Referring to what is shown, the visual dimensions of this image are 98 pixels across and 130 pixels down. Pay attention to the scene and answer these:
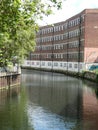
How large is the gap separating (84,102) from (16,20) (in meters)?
36.6

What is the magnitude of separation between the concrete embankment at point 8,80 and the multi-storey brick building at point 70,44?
39.7 m

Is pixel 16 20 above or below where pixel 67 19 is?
below

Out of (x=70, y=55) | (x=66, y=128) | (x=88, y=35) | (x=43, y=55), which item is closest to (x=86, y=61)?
(x=88, y=35)

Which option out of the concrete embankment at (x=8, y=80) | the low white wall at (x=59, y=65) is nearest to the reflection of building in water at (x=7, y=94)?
the concrete embankment at (x=8, y=80)

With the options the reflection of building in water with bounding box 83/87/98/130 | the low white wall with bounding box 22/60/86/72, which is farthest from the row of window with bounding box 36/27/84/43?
the reflection of building in water with bounding box 83/87/98/130

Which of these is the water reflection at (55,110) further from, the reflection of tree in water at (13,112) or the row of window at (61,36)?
the row of window at (61,36)

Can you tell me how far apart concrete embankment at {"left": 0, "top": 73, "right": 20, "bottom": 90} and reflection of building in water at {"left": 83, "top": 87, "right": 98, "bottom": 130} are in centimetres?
1460

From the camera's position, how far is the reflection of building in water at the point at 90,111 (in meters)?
37.6

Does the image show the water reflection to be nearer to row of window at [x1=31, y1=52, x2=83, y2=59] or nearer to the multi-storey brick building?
the multi-storey brick building

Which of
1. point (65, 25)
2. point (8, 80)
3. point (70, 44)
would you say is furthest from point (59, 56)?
point (8, 80)

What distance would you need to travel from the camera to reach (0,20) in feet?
62.9

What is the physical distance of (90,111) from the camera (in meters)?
45.8

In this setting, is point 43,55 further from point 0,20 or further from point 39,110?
point 0,20

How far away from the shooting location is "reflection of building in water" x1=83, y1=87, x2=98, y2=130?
37.6 meters
